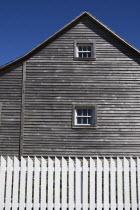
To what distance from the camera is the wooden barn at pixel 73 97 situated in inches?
570

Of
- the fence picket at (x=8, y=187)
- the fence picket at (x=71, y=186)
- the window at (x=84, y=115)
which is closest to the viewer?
the fence picket at (x=71, y=186)

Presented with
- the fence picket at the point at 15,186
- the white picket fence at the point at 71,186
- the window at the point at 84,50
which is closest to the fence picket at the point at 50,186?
the white picket fence at the point at 71,186

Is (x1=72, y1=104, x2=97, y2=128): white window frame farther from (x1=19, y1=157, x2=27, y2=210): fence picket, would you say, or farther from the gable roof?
(x1=19, y1=157, x2=27, y2=210): fence picket

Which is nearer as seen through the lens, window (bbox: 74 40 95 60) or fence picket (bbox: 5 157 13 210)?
fence picket (bbox: 5 157 13 210)

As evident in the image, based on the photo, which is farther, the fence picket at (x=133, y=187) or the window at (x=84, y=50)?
the window at (x=84, y=50)

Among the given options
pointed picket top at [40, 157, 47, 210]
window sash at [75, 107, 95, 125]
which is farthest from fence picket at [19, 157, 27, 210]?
window sash at [75, 107, 95, 125]

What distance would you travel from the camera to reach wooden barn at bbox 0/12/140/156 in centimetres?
1447

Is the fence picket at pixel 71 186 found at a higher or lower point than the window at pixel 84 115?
lower

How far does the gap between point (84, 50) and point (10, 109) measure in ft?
19.7

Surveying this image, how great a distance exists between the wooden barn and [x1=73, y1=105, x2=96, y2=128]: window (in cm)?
6

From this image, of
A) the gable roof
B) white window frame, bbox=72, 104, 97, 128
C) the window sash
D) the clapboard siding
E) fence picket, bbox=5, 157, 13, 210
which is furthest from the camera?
the gable roof

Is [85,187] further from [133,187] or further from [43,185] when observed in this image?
[133,187]

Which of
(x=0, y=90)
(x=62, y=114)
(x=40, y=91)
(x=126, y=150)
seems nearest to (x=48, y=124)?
(x=62, y=114)

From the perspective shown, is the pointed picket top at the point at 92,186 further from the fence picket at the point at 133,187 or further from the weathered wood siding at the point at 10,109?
the weathered wood siding at the point at 10,109
